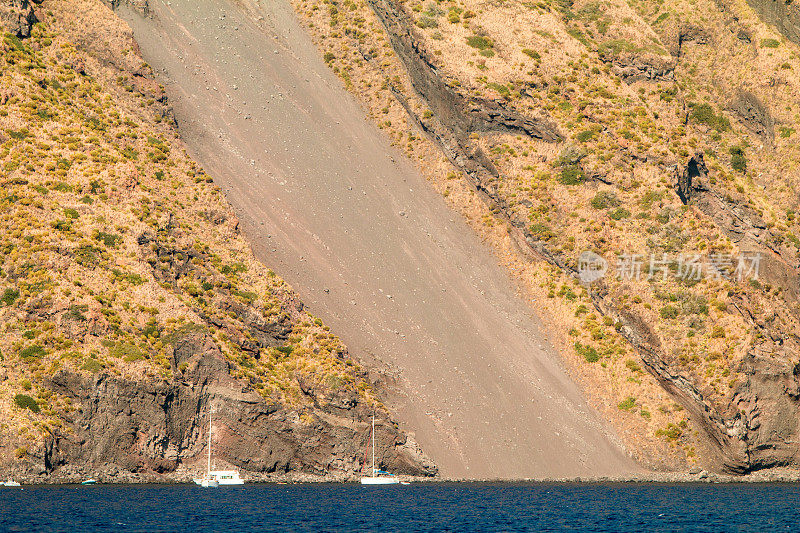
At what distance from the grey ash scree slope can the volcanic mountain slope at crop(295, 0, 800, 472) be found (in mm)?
3757

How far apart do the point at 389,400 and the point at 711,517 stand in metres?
29.8

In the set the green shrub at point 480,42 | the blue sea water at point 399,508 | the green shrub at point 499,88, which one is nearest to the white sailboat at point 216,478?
the blue sea water at point 399,508

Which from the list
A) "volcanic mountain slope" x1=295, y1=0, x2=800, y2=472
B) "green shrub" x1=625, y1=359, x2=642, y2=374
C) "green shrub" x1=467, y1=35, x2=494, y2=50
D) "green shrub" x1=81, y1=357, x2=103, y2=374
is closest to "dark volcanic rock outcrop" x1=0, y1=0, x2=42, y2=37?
"volcanic mountain slope" x1=295, y1=0, x2=800, y2=472

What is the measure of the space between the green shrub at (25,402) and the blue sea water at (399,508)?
19.4 ft

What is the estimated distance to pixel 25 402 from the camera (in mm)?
63531

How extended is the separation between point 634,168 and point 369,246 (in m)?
29.9

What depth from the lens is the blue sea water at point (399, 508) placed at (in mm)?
49281

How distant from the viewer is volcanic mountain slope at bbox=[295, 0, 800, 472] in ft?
268

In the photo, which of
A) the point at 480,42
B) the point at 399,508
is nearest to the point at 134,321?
the point at 399,508

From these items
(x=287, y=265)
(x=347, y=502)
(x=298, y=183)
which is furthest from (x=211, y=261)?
(x=347, y=502)

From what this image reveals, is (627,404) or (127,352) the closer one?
(127,352)

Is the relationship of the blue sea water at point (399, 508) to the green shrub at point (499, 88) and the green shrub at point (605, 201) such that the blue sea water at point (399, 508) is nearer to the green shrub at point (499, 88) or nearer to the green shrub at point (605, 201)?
the green shrub at point (605, 201)

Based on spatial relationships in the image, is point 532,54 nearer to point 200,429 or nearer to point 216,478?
point 200,429

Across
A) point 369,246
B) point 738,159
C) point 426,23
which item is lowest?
point 369,246
